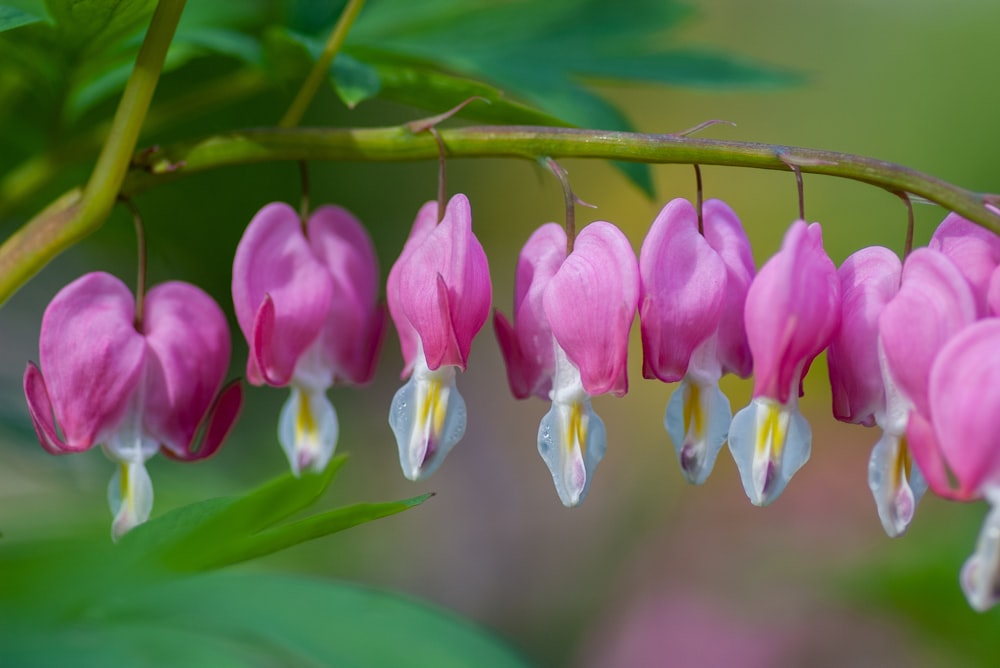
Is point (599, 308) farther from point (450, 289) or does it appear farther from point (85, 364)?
point (85, 364)

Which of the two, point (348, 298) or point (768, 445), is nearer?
point (768, 445)

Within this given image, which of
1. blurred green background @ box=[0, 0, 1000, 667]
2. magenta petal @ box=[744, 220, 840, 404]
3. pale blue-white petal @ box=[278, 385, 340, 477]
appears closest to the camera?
magenta petal @ box=[744, 220, 840, 404]

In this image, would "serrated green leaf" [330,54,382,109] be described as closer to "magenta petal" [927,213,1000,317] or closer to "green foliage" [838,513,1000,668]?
"magenta petal" [927,213,1000,317]

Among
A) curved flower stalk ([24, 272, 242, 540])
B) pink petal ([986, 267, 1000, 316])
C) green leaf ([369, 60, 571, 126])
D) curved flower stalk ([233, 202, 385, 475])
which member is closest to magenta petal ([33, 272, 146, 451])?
curved flower stalk ([24, 272, 242, 540])

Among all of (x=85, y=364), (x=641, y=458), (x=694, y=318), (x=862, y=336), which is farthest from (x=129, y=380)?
(x=641, y=458)

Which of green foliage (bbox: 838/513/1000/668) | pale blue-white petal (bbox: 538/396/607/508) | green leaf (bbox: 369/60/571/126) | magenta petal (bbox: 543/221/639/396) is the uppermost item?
green leaf (bbox: 369/60/571/126)

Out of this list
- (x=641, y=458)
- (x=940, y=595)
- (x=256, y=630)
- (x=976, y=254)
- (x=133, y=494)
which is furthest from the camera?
(x=641, y=458)
